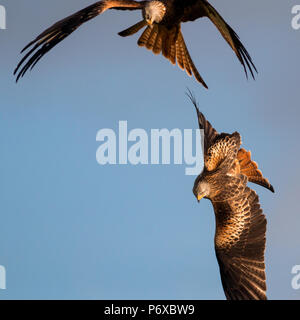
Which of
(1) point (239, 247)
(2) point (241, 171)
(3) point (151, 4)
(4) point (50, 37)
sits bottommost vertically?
(1) point (239, 247)

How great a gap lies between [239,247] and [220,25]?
2.57 m

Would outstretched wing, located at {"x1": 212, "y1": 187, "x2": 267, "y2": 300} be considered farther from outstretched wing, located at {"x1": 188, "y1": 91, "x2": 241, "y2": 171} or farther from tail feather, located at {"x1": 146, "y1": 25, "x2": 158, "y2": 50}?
tail feather, located at {"x1": 146, "y1": 25, "x2": 158, "y2": 50}

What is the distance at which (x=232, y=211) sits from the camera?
10.3 m

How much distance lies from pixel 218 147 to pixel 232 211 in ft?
2.52

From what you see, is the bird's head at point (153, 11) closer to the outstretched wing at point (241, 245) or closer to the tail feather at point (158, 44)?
the tail feather at point (158, 44)

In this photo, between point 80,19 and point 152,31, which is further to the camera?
point 152,31

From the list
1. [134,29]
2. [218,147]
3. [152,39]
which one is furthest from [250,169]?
[134,29]

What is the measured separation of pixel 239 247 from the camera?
10281 mm

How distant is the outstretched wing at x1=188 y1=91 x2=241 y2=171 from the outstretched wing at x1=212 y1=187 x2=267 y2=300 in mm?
407

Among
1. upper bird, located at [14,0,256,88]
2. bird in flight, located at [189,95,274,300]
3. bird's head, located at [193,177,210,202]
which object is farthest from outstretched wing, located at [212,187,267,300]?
upper bird, located at [14,0,256,88]

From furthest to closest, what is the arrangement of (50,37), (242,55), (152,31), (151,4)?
(152,31) → (151,4) → (242,55) → (50,37)

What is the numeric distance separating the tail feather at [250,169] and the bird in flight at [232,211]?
9cm
